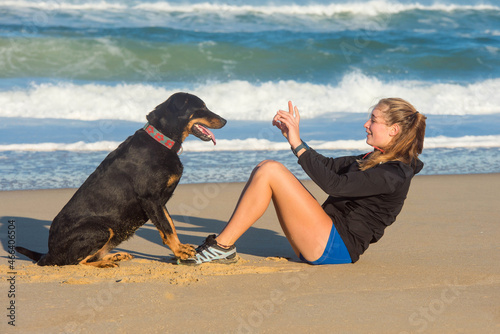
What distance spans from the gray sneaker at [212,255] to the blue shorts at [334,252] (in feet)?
1.68

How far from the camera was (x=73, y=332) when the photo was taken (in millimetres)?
2605

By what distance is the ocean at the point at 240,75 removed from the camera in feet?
26.2

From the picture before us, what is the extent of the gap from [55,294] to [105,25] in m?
15.4

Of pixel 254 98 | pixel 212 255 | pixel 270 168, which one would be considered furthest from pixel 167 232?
pixel 254 98

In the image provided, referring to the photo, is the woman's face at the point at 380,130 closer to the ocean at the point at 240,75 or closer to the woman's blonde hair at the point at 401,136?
the woman's blonde hair at the point at 401,136

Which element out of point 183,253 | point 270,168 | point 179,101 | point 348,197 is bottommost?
point 183,253

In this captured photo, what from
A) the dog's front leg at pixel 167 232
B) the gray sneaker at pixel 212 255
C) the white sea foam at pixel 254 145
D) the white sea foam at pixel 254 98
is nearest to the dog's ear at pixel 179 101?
the dog's front leg at pixel 167 232

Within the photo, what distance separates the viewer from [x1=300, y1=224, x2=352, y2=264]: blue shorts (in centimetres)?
354

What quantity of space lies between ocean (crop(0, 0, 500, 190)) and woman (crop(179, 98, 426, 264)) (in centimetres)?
298

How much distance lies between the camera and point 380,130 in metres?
3.50

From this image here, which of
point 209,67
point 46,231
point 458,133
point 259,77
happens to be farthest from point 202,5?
point 46,231

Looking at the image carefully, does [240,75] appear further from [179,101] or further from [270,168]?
[270,168]

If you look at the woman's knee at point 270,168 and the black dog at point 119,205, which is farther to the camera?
the black dog at point 119,205

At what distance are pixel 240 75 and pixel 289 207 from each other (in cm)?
1139
